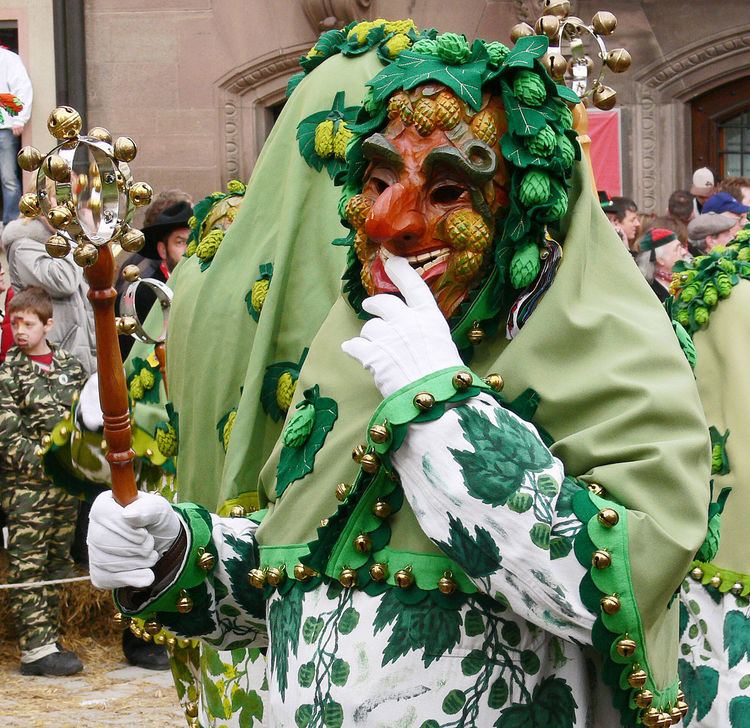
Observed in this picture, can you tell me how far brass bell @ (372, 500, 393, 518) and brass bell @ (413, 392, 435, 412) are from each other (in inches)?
9.8

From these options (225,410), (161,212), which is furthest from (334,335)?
(161,212)

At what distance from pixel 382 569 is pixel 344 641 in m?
0.14

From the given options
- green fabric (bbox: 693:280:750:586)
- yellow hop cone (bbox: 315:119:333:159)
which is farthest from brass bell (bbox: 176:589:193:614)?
green fabric (bbox: 693:280:750:586)

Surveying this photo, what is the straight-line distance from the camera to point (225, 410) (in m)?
3.79

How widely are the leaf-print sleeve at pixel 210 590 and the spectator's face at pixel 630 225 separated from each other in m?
5.80

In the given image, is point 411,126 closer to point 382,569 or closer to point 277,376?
point 382,569

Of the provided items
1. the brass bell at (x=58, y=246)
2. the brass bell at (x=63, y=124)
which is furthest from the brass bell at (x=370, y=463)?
the brass bell at (x=63, y=124)

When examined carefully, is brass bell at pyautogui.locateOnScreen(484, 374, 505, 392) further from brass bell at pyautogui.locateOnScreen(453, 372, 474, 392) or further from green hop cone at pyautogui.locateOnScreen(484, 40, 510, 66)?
green hop cone at pyautogui.locateOnScreen(484, 40, 510, 66)

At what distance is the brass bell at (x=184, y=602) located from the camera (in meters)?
2.89

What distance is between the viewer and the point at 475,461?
246 cm

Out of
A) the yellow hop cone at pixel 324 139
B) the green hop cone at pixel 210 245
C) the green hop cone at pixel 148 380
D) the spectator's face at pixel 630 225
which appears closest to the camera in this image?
the yellow hop cone at pixel 324 139

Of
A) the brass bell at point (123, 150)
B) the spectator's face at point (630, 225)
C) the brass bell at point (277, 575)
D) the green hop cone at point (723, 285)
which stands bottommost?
the spectator's face at point (630, 225)

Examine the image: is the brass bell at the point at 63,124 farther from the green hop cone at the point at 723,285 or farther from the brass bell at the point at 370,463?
the green hop cone at the point at 723,285

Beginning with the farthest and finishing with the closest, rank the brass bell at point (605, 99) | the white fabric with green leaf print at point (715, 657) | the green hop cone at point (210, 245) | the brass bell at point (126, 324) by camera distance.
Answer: the green hop cone at point (210, 245) → the white fabric with green leaf print at point (715, 657) → the brass bell at point (126, 324) → the brass bell at point (605, 99)
